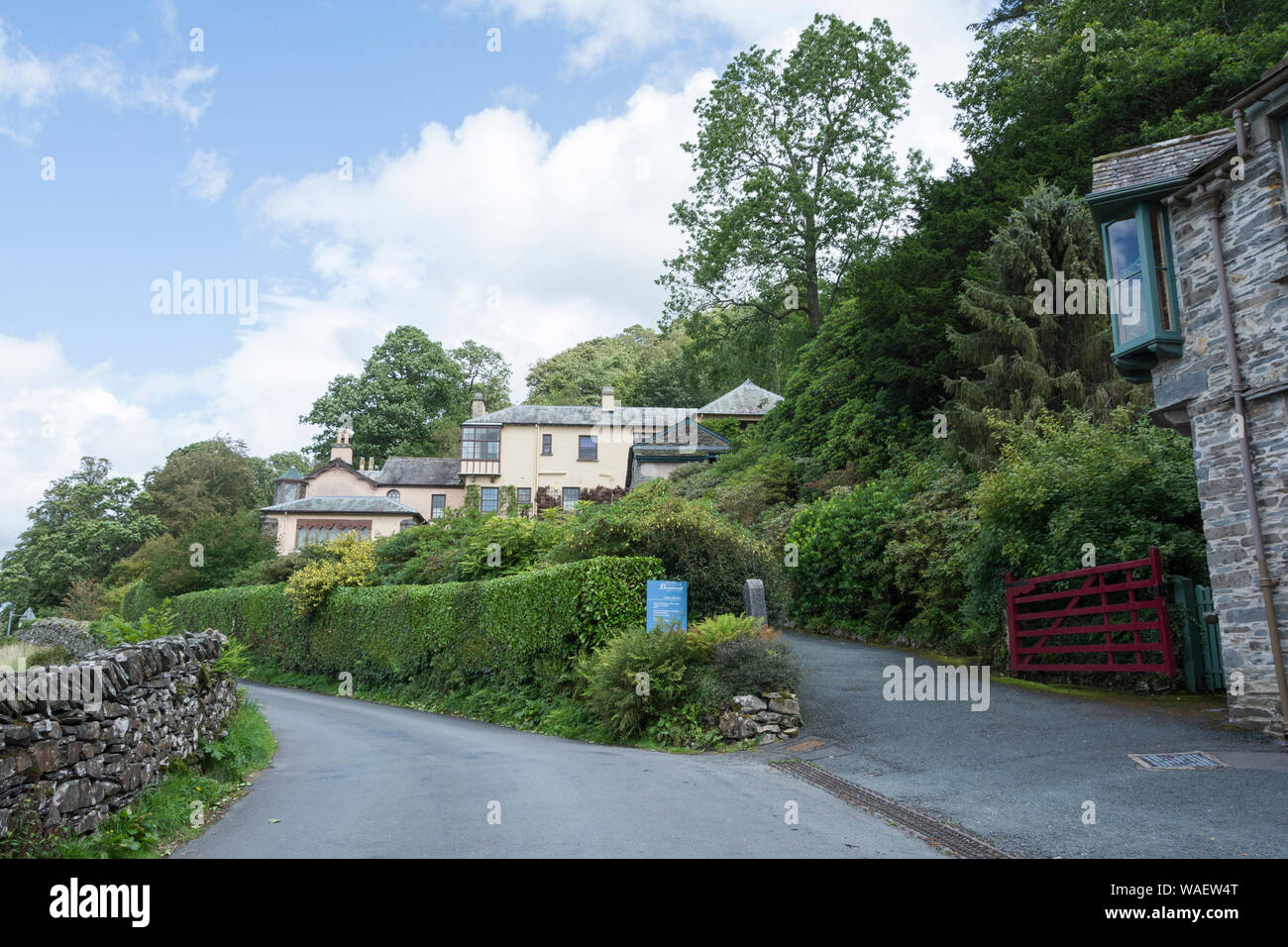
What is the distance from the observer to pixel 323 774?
10.2 meters

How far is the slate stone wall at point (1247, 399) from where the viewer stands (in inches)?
414

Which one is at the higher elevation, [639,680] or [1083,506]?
Result: [1083,506]

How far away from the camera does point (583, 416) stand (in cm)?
5466

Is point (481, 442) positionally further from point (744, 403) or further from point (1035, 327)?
point (1035, 327)

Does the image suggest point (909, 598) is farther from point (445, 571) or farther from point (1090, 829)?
point (1090, 829)

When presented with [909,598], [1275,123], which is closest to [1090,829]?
[1275,123]

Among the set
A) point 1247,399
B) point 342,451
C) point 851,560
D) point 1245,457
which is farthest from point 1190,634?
point 342,451

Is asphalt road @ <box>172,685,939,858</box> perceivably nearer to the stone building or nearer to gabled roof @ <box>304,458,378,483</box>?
the stone building

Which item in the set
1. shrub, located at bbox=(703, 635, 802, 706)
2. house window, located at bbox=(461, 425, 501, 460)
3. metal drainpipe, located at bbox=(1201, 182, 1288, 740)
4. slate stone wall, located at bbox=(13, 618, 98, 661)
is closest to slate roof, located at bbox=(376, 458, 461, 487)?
house window, located at bbox=(461, 425, 501, 460)

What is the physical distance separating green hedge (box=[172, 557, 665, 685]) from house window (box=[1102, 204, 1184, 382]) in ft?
27.7

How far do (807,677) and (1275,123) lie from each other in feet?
Result: 35.6

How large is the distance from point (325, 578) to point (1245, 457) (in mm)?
24795

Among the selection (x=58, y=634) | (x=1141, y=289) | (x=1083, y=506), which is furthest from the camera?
(x=58, y=634)

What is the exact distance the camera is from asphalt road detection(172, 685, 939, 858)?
21.1 feet
